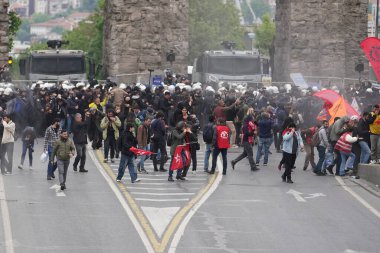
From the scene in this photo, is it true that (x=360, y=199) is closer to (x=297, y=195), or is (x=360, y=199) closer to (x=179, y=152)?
(x=297, y=195)

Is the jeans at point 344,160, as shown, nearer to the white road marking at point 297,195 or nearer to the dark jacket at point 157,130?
the white road marking at point 297,195

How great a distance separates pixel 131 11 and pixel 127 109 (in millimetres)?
21147

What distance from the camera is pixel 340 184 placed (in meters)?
34.4

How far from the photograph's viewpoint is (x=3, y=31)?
55375mm

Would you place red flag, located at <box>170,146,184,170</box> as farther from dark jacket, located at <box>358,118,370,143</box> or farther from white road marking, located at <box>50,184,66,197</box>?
dark jacket, located at <box>358,118,370,143</box>

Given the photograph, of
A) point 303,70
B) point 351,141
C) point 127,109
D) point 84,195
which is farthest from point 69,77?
point 84,195

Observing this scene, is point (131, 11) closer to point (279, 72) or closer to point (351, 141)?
point (279, 72)

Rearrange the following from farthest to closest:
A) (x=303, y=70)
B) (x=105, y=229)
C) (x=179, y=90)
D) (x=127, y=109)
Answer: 1. (x=303, y=70)
2. (x=179, y=90)
3. (x=127, y=109)
4. (x=105, y=229)

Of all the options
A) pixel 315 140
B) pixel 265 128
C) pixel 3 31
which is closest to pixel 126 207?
pixel 315 140

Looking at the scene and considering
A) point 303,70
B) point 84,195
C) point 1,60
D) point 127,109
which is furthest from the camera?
point 303,70

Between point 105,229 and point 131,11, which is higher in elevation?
point 131,11

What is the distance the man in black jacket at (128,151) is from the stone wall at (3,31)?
22.5m

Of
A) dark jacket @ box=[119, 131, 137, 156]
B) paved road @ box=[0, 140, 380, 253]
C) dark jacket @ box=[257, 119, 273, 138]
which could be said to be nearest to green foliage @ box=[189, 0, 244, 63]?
dark jacket @ box=[257, 119, 273, 138]

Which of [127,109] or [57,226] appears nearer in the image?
[57,226]
